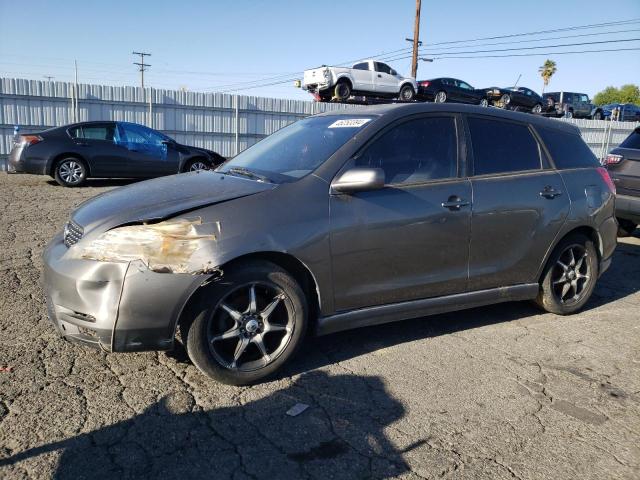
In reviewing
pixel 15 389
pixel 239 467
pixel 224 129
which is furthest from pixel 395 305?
pixel 224 129

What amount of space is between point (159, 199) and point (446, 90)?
1052 inches

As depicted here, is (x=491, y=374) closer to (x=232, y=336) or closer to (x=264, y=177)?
(x=232, y=336)

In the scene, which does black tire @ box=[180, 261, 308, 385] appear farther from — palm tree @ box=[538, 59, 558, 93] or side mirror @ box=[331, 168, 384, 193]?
palm tree @ box=[538, 59, 558, 93]

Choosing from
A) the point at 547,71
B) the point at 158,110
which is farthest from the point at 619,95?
the point at 158,110

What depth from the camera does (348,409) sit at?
307cm

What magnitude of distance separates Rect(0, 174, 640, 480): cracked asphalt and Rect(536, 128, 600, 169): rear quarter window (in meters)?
1.52

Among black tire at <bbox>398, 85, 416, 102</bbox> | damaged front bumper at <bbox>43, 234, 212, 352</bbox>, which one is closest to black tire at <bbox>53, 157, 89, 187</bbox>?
damaged front bumper at <bbox>43, 234, 212, 352</bbox>

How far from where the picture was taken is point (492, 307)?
5.05 m

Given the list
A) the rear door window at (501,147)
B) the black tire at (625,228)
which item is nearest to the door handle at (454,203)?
the rear door window at (501,147)

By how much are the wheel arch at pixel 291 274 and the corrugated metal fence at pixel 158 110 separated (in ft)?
32.3

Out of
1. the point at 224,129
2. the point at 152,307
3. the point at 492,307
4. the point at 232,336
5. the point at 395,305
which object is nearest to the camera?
the point at 152,307

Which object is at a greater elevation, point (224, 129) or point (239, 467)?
point (224, 129)

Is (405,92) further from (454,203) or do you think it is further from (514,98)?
(454,203)

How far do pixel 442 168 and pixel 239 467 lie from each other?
2559 millimetres
